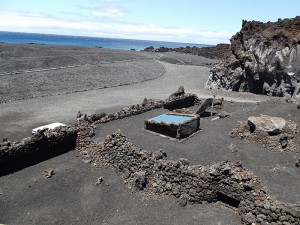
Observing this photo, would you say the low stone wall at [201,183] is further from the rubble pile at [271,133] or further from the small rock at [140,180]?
the rubble pile at [271,133]

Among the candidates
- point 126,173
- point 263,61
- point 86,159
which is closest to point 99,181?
point 126,173

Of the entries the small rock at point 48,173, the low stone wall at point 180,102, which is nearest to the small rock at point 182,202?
the small rock at point 48,173

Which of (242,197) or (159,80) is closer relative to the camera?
(242,197)

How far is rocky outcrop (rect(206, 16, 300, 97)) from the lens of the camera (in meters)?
46.8

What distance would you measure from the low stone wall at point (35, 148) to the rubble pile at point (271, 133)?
46.0 feet

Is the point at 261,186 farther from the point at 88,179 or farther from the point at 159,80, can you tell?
the point at 159,80

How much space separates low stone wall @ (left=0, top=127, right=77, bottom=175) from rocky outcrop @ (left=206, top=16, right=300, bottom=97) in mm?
33355

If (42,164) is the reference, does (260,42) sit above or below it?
above

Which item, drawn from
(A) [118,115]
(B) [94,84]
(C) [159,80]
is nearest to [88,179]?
(A) [118,115]

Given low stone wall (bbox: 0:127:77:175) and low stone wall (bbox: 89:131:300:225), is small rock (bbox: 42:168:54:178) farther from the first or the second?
low stone wall (bbox: 89:131:300:225)

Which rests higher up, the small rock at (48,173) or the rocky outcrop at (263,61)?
the rocky outcrop at (263,61)

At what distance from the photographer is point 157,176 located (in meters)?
21.4

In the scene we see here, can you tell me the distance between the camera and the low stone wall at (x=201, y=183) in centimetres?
1696

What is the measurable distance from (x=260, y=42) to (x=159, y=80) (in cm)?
2505
